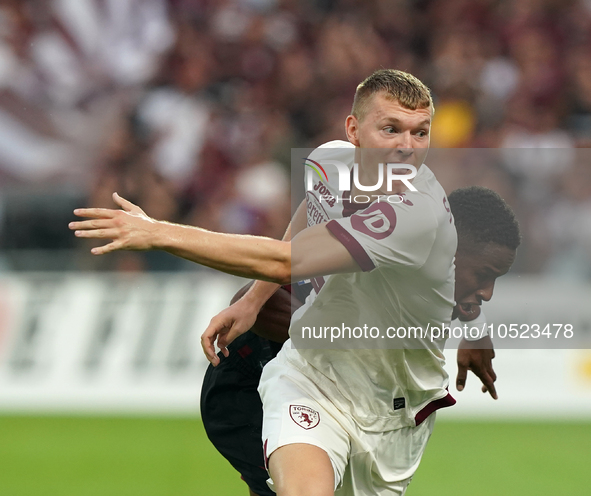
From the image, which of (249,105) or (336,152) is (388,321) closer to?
(336,152)

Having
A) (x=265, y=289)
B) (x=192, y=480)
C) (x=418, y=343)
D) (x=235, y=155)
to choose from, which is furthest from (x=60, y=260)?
(x=418, y=343)

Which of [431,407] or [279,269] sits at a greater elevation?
[279,269]

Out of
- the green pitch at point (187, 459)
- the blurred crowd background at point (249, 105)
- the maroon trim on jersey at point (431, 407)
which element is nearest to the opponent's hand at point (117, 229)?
the maroon trim on jersey at point (431, 407)

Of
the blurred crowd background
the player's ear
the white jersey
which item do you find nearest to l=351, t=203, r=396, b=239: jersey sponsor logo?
the white jersey

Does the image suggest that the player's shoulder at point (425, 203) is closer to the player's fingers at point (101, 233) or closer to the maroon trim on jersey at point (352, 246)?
the maroon trim on jersey at point (352, 246)

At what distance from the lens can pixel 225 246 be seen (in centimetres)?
336

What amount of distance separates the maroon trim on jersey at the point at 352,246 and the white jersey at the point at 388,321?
0.18m

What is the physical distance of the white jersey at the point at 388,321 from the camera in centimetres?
375

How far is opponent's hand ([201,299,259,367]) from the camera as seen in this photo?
4.24 metres

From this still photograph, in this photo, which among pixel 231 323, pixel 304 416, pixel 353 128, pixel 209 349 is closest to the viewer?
pixel 304 416

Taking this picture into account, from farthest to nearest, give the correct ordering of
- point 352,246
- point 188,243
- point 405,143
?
point 405,143 → point 352,246 → point 188,243

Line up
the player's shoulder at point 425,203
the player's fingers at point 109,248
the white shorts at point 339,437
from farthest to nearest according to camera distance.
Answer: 1. the white shorts at point 339,437
2. the player's shoulder at point 425,203
3. the player's fingers at point 109,248

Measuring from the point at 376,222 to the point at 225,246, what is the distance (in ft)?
1.93

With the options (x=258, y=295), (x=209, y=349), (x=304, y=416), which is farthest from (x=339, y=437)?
(x=258, y=295)
